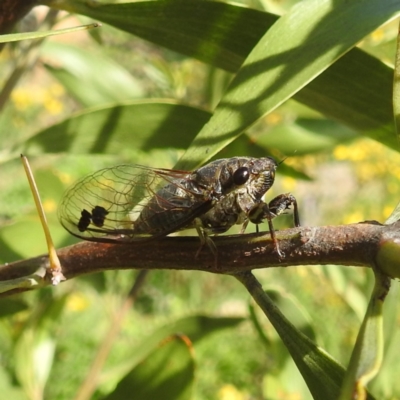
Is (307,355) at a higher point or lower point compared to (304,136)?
lower

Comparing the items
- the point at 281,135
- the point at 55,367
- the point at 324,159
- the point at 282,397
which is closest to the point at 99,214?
the point at 281,135

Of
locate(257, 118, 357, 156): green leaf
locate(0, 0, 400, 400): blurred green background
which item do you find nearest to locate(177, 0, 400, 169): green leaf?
locate(0, 0, 400, 400): blurred green background

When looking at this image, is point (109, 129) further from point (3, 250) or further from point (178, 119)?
point (3, 250)

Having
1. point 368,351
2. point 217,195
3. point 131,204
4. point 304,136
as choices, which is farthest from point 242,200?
point 304,136

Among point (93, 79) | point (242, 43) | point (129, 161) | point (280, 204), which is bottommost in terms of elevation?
point (280, 204)

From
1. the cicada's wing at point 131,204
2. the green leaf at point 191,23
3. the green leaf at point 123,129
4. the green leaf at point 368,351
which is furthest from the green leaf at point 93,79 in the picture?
the green leaf at point 368,351

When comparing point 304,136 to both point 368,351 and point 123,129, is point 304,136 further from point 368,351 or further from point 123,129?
point 368,351
